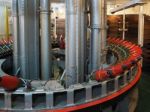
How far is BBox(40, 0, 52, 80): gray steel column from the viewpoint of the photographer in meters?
2.55

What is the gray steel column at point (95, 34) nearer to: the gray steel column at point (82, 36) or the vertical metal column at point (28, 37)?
the gray steel column at point (82, 36)

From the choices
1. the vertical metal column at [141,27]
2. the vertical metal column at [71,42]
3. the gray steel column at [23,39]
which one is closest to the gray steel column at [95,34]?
the vertical metal column at [71,42]

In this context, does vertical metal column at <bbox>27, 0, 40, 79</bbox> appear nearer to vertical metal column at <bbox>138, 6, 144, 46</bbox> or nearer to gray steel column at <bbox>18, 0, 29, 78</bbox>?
gray steel column at <bbox>18, 0, 29, 78</bbox>

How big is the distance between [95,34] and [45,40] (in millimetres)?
533

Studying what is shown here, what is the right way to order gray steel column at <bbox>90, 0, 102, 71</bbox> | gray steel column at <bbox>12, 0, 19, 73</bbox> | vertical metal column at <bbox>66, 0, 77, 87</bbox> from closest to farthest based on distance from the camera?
1. vertical metal column at <bbox>66, 0, 77, 87</bbox>
2. gray steel column at <bbox>90, 0, 102, 71</bbox>
3. gray steel column at <bbox>12, 0, 19, 73</bbox>

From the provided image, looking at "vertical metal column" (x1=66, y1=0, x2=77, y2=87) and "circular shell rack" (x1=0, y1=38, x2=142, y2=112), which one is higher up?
"vertical metal column" (x1=66, y1=0, x2=77, y2=87)

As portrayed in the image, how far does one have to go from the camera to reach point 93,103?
6.69 feet

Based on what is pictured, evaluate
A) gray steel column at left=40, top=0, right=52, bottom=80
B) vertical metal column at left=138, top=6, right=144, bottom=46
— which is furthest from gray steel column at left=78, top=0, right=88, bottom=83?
vertical metal column at left=138, top=6, right=144, bottom=46

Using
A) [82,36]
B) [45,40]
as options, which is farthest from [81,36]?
[45,40]

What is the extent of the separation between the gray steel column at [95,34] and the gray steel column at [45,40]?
463mm

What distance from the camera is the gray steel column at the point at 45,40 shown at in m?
2.55

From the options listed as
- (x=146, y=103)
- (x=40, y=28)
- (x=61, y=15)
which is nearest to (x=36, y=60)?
(x=40, y=28)

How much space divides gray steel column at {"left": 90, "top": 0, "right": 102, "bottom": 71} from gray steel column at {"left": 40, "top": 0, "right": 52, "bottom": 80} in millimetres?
463

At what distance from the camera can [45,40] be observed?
2.61m
